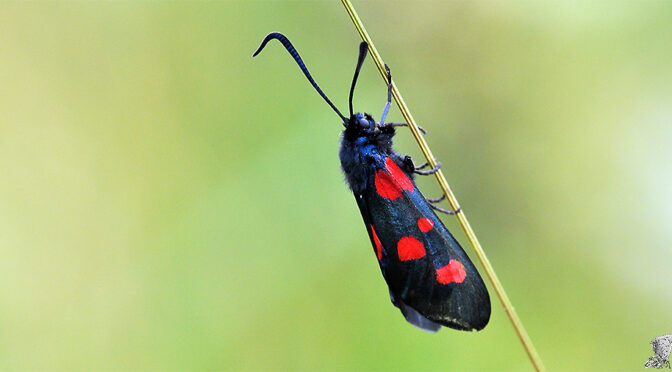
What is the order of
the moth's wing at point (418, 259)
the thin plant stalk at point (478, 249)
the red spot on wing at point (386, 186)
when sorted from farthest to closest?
1. the red spot on wing at point (386, 186)
2. the moth's wing at point (418, 259)
3. the thin plant stalk at point (478, 249)

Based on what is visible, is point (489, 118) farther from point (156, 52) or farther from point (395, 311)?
point (156, 52)

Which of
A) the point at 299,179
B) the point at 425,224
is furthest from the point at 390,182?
the point at 299,179

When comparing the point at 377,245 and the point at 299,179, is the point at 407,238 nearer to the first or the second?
the point at 377,245

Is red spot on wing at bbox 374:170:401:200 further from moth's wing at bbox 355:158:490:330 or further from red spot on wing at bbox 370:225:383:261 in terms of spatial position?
red spot on wing at bbox 370:225:383:261

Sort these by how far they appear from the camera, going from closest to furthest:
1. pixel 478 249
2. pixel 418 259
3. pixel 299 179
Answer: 1. pixel 478 249
2. pixel 418 259
3. pixel 299 179

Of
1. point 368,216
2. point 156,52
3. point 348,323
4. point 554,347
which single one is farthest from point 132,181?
point 554,347

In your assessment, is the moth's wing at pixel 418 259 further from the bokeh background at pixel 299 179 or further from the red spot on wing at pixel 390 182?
the bokeh background at pixel 299 179

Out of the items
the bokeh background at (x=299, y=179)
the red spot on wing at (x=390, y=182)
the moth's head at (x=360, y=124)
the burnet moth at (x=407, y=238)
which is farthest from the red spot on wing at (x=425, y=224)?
the bokeh background at (x=299, y=179)
